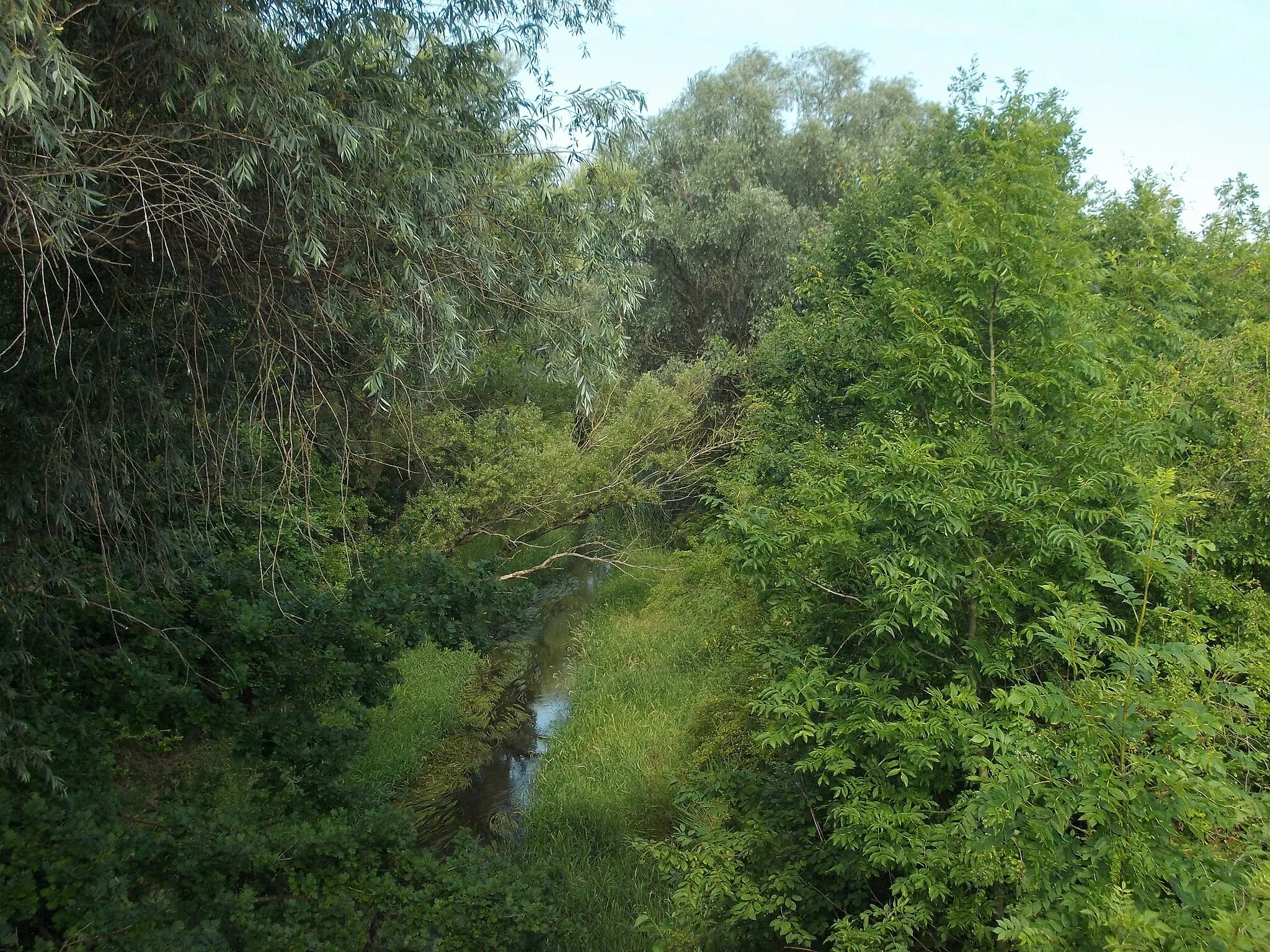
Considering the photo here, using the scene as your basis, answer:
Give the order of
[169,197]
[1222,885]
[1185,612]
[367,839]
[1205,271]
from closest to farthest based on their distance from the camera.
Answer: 1. [1222,885]
2. [1185,612]
3. [169,197]
4. [367,839]
5. [1205,271]

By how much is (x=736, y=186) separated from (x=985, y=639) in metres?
16.3

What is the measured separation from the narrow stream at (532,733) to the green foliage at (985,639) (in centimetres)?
362

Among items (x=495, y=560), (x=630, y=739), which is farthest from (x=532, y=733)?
(x=495, y=560)

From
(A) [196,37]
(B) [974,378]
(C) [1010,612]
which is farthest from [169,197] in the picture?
(C) [1010,612]

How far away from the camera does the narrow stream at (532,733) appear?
973 cm

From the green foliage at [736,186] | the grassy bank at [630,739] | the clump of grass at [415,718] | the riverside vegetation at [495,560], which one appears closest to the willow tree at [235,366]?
the riverside vegetation at [495,560]

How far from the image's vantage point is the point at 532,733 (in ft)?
40.1

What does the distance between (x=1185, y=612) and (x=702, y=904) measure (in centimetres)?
359

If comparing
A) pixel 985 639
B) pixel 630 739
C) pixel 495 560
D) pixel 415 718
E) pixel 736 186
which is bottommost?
pixel 630 739

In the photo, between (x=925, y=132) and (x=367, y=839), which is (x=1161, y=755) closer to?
(x=367, y=839)

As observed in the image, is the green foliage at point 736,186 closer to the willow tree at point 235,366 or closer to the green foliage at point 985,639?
the green foliage at point 985,639

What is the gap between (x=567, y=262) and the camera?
19.9 ft

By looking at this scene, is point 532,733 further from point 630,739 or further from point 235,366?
point 235,366

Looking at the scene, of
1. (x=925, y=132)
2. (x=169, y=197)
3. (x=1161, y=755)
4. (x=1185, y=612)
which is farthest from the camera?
(x=925, y=132)
